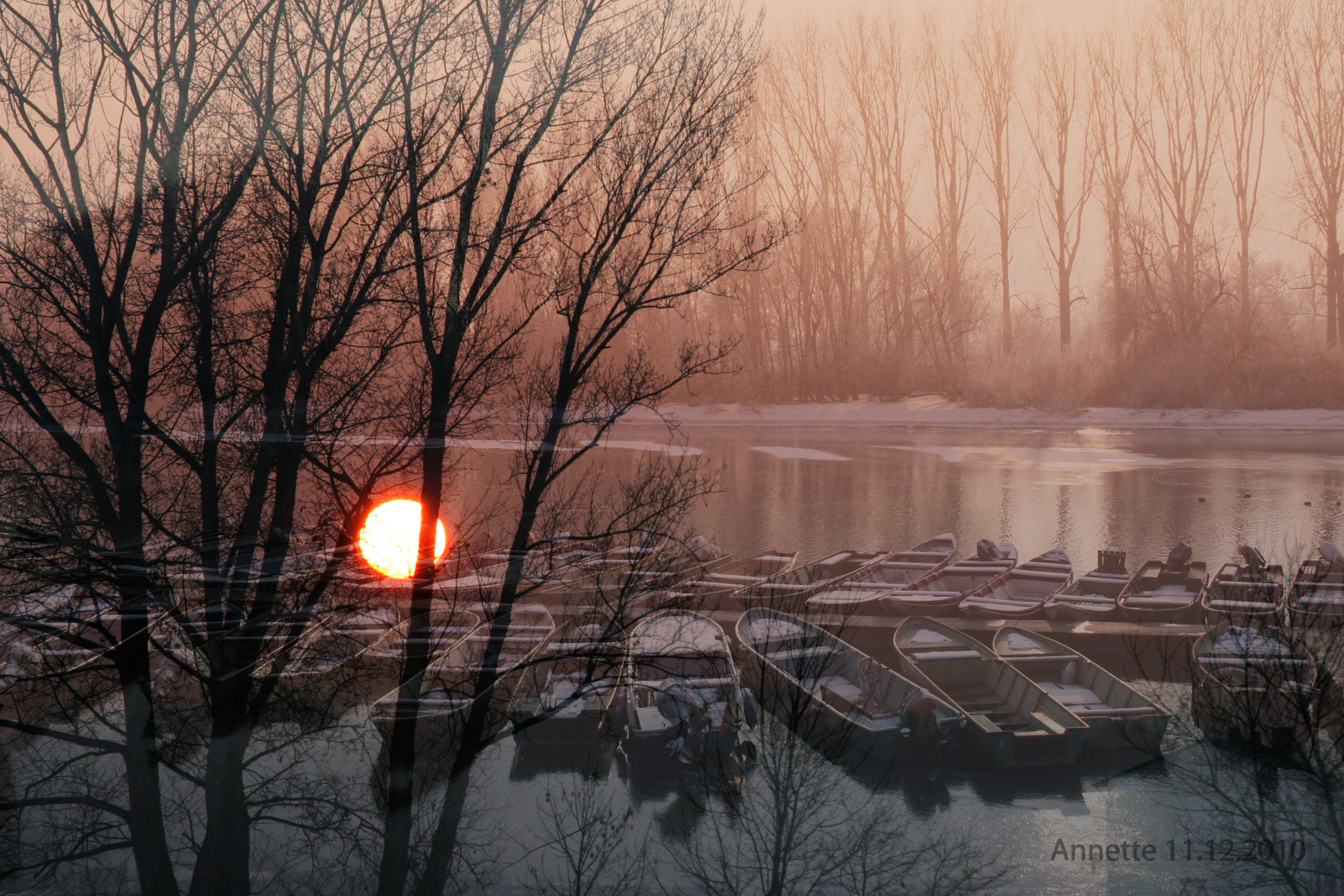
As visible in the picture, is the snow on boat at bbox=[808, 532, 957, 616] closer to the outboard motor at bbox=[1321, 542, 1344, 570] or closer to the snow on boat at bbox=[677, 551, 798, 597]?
the snow on boat at bbox=[677, 551, 798, 597]

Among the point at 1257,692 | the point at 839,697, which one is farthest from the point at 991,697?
the point at 1257,692

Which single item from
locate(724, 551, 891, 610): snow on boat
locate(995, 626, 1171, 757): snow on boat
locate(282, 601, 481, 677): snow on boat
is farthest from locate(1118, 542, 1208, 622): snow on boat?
locate(282, 601, 481, 677): snow on boat

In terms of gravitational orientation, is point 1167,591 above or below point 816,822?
above

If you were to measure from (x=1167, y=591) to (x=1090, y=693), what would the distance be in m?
3.71

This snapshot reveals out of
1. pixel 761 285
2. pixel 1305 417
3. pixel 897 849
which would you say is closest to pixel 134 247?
pixel 761 285

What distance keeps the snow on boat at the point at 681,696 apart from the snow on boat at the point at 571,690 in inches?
10.1

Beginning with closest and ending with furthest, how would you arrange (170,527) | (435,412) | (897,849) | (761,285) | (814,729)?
(897,849) < (814,729) < (435,412) < (170,527) < (761,285)

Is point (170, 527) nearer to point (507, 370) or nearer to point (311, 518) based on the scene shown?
point (311, 518)

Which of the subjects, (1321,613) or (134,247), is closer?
(134,247)

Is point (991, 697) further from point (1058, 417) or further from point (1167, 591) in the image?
point (1058, 417)

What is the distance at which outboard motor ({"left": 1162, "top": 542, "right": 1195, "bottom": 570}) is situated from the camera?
13.0 m

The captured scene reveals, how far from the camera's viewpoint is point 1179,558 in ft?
42.8

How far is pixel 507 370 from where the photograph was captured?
10.6 metres

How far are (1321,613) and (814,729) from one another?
7.89 m
